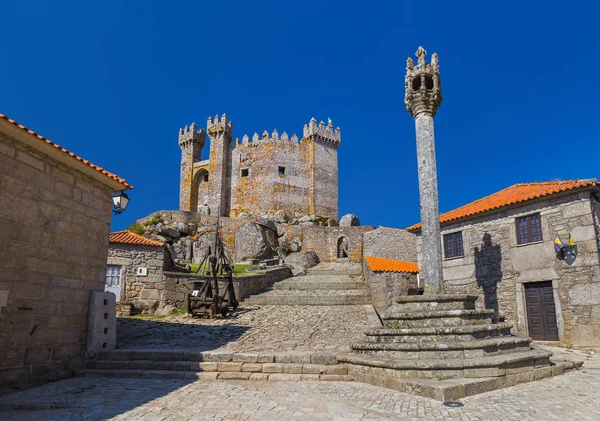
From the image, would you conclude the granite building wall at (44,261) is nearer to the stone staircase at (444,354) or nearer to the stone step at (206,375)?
the stone step at (206,375)

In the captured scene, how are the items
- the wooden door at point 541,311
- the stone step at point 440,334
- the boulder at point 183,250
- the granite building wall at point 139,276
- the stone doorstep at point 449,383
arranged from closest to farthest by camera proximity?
1. the stone doorstep at point 449,383
2. the stone step at point 440,334
3. the wooden door at point 541,311
4. the granite building wall at point 139,276
5. the boulder at point 183,250

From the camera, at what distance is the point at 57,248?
23.2 ft

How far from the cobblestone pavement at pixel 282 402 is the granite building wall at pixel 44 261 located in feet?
2.13

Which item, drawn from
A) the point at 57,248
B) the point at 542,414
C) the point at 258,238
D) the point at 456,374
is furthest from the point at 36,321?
A: the point at 258,238

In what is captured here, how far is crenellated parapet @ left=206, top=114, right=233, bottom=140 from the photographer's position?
43.8 metres

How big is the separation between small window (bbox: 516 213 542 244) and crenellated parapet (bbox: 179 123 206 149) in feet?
125

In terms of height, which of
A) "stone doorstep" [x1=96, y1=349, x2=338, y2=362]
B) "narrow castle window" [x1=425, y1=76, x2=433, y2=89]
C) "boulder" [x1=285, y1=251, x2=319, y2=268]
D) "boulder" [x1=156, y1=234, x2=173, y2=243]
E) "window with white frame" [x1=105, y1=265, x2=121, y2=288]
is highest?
"narrow castle window" [x1=425, y1=76, x2=433, y2=89]

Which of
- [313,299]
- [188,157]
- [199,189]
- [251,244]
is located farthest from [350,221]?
[313,299]

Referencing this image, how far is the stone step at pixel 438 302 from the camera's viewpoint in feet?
26.7

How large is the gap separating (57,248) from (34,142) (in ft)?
5.86

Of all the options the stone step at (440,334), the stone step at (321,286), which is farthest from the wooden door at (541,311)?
the stone step at (321,286)

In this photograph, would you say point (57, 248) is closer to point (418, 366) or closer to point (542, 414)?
point (418, 366)

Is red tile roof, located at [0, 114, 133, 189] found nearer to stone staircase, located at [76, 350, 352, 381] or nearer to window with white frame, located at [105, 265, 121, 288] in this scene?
stone staircase, located at [76, 350, 352, 381]

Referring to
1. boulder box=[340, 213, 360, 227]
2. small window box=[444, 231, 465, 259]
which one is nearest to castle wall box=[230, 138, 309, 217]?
boulder box=[340, 213, 360, 227]
